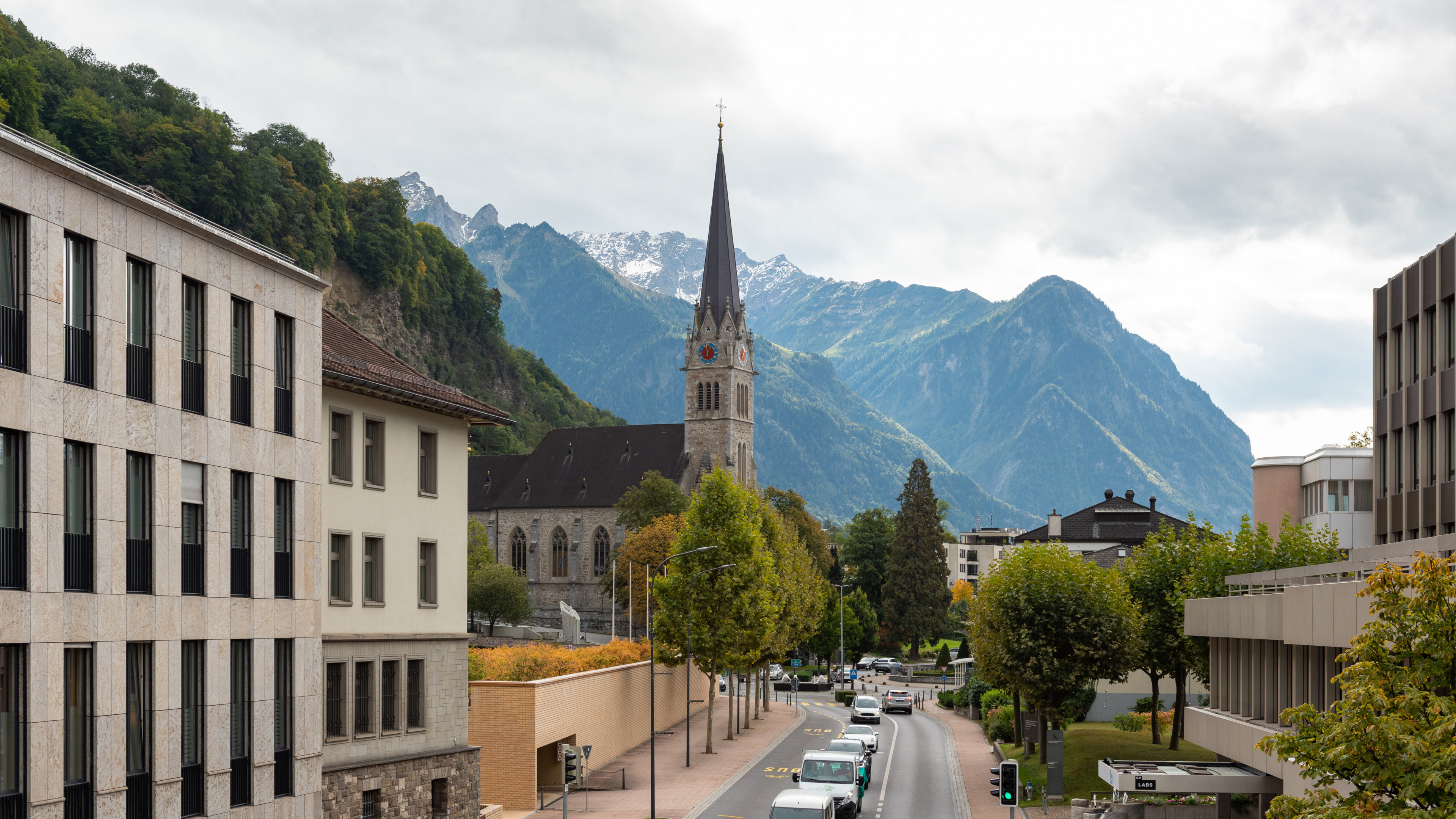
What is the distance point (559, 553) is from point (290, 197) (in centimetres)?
4225

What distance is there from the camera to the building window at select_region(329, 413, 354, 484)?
30.9 metres

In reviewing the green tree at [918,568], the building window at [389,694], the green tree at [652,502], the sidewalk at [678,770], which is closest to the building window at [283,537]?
the building window at [389,694]

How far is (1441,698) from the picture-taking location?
1425cm

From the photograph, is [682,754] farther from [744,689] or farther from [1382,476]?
[744,689]

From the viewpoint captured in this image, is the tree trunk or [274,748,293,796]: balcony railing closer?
[274,748,293,796]: balcony railing

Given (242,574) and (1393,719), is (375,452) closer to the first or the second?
(242,574)

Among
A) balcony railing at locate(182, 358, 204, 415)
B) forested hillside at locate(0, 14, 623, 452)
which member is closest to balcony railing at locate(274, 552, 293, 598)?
balcony railing at locate(182, 358, 204, 415)

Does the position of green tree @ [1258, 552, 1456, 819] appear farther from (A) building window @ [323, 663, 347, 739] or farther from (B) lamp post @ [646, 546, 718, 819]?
(B) lamp post @ [646, 546, 718, 819]

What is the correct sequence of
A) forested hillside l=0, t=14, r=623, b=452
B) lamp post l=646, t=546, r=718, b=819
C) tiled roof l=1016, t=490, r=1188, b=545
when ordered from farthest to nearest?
tiled roof l=1016, t=490, r=1188, b=545
forested hillside l=0, t=14, r=623, b=452
lamp post l=646, t=546, r=718, b=819

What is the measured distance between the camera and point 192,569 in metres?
24.2

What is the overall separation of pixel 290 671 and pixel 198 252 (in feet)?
28.5

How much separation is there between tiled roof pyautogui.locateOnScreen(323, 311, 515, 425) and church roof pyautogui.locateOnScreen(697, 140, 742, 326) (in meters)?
93.2

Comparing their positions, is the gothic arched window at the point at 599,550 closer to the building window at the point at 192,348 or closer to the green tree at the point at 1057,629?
the green tree at the point at 1057,629

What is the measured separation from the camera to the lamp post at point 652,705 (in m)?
38.2
